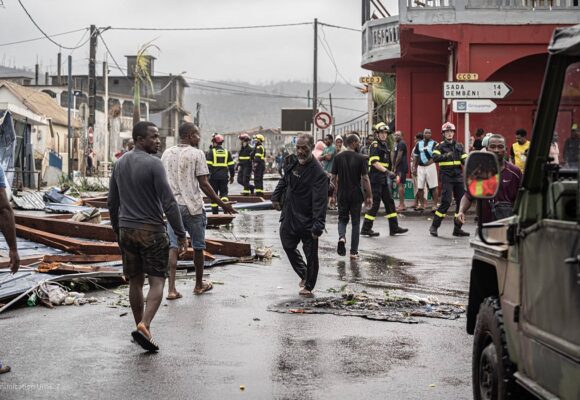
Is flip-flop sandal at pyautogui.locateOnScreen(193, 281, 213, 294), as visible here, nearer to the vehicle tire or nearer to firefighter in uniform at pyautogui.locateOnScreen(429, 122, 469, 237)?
the vehicle tire

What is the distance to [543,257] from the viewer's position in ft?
14.2

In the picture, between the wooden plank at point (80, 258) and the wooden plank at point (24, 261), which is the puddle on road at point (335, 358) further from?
the wooden plank at point (80, 258)

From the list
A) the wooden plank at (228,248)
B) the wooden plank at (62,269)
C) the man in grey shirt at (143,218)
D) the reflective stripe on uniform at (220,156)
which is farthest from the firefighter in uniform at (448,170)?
the man in grey shirt at (143,218)

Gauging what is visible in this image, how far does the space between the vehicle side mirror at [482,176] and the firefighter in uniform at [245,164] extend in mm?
23611

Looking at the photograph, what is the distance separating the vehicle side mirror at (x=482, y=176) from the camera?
4785mm

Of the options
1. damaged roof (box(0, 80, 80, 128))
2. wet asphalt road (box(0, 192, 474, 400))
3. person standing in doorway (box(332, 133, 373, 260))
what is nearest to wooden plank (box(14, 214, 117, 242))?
wet asphalt road (box(0, 192, 474, 400))

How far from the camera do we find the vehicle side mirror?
479cm

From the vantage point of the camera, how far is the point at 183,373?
22.7 ft

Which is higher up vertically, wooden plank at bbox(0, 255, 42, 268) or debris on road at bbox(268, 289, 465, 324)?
wooden plank at bbox(0, 255, 42, 268)

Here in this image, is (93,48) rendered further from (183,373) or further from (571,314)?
(571,314)

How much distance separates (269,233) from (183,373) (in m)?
11.6

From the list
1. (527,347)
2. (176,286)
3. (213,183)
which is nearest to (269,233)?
(213,183)

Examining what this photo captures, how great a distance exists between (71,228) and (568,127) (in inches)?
438

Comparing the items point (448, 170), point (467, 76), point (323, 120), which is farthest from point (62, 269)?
point (323, 120)
